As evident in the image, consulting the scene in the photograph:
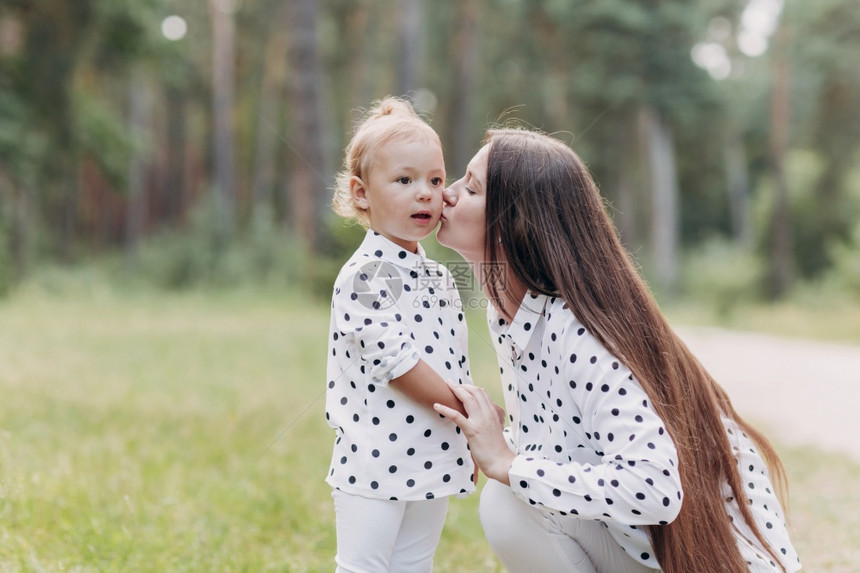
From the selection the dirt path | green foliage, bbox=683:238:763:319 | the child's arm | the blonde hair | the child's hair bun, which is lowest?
green foliage, bbox=683:238:763:319

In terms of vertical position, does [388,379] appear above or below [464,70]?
below

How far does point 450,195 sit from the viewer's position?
2289 millimetres

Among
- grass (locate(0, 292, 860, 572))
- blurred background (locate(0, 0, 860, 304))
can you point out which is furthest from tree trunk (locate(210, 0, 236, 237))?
grass (locate(0, 292, 860, 572))

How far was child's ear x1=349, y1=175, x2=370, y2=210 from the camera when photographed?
91.1 inches

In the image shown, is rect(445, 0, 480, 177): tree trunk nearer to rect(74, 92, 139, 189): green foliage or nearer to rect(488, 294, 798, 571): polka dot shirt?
rect(74, 92, 139, 189): green foliage

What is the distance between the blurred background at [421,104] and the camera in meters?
12.1

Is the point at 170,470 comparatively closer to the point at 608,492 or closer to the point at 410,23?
the point at 608,492

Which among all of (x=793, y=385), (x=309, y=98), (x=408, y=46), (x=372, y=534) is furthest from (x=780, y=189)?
(x=372, y=534)

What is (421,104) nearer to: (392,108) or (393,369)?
(392,108)

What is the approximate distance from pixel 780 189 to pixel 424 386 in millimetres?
19837

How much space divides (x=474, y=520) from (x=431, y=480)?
1789 mm

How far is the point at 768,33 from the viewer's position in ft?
73.2

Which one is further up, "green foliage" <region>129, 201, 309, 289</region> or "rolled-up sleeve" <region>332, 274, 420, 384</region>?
"rolled-up sleeve" <region>332, 274, 420, 384</region>

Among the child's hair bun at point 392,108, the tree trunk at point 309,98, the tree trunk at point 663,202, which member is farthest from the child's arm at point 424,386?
the tree trunk at point 663,202
